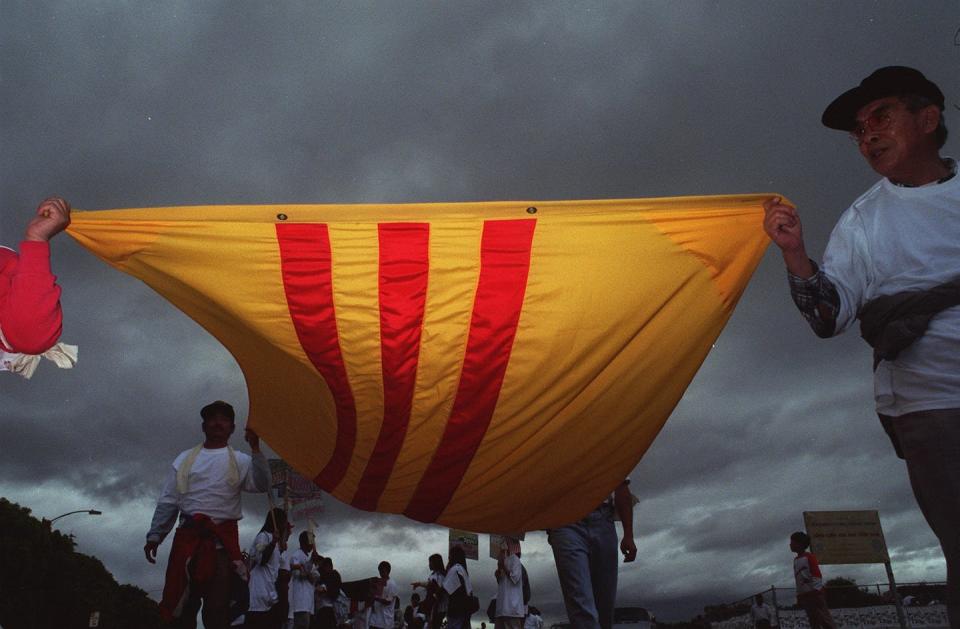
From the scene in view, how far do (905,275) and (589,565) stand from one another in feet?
9.53

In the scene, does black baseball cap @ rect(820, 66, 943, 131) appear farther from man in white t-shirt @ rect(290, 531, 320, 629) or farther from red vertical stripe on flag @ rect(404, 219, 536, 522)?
man in white t-shirt @ rect(290, 531, 320, 629)

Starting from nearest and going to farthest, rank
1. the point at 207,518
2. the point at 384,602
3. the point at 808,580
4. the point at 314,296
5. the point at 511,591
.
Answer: the point at 314,296 → the point at 207,518 → the point at 511,591 → the point at 808,580 → the point at 384,602

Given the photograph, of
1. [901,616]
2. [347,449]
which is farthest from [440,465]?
[901,616]

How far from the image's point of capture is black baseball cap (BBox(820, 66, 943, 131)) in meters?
2.76

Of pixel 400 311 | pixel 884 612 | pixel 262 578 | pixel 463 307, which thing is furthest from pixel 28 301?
pixel 884 612

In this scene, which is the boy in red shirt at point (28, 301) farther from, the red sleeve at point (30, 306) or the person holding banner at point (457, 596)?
the person holding banner at point (457, 596)

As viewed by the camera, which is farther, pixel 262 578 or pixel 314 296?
pixel 262 578

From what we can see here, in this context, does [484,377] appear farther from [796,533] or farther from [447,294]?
[796,533]

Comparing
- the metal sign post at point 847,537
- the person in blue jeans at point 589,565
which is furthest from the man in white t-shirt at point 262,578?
the metal sign post at point 847,537

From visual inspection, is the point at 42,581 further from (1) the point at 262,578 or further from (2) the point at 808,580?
(2) the point at 808,580

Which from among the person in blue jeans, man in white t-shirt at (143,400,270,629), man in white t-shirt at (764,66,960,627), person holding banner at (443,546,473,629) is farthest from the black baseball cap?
person holding banner at (443,546,473,629)

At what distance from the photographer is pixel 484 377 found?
148 inches

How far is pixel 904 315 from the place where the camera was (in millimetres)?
2543

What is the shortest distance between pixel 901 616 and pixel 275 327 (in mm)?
24070
